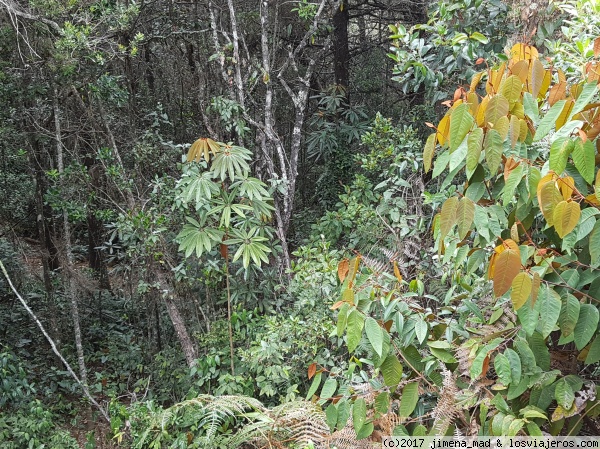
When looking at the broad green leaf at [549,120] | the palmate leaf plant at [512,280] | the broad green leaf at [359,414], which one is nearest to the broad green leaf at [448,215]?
the palmate leaf plant at [512,280]

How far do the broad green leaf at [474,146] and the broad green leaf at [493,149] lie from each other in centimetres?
2

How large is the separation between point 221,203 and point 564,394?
2.52m

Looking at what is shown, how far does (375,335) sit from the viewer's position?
184 cm

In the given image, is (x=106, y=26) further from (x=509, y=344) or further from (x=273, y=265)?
(x=509, y=344)

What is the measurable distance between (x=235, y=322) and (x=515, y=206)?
102 inches

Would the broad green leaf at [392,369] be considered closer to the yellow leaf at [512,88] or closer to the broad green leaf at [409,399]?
the broad green leaf at [409,399]

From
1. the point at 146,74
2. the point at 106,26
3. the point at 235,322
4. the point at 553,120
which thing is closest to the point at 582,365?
the point at 553,120

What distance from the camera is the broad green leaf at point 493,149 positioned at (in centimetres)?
166

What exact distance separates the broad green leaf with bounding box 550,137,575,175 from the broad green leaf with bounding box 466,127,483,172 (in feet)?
0.70

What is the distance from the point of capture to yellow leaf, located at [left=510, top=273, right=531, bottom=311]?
4.94ft

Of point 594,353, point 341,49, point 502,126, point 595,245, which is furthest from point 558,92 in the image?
point 341,49

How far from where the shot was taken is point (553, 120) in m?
1.66

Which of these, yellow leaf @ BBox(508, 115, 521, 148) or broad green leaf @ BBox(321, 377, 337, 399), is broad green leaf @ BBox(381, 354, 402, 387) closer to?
broad green leaf @ BBox(321, 377, 337, 399)

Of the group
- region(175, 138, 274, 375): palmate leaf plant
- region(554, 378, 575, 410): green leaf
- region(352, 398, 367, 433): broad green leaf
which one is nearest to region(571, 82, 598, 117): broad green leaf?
region(554, 378, 575, 410): green leaf
